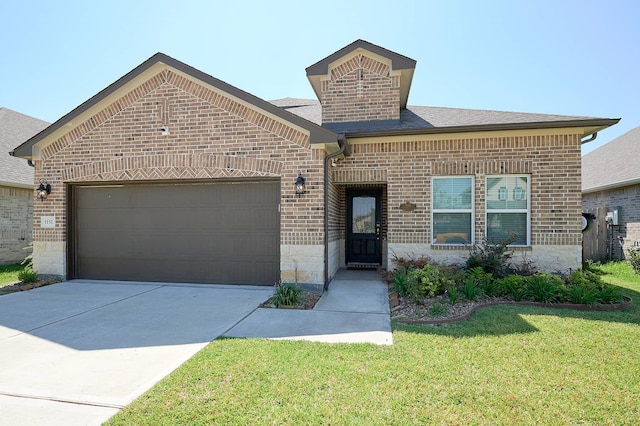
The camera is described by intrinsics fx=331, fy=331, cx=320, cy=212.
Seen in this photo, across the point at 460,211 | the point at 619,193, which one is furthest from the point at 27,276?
the point at 619,193

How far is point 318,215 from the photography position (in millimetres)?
7141

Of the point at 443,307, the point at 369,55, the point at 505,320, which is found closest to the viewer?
the point at 505,320

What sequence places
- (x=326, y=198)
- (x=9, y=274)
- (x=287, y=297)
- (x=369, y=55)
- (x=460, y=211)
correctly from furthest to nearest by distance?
(x=9, y=274)
(x=369, y=55)
(x=460, y=211)
(x=326, y=198)
(x=287, y=297)

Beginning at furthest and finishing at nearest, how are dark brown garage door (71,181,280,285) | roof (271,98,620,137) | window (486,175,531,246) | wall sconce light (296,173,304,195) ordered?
window (486,175,531,246)
dark brown garage door (71,181,280,285)
roof (271,98,620,137)
wall sconce light (296,173,304,195)

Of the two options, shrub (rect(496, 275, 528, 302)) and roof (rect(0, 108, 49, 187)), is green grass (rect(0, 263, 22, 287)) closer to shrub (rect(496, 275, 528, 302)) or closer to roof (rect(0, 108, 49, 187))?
roof (rect(0, 108, 49, 187))

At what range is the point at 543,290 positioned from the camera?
19.5ft

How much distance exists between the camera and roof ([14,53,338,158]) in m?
6.96

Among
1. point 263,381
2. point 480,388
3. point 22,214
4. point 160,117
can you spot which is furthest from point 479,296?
point 22,214

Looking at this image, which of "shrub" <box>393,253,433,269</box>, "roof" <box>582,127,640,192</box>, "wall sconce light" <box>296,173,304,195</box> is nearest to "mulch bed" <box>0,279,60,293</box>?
"wall sconce light" <box>296,173,304,195</box>

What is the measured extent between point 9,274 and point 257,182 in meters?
8.00

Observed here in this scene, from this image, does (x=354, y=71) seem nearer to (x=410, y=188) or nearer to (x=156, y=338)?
(x=410, y=188)

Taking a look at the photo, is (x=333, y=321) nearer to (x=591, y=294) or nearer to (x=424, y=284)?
(x=424, y=284)

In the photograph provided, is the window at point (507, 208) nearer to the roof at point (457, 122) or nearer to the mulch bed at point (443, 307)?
the roof at point (457, 122)

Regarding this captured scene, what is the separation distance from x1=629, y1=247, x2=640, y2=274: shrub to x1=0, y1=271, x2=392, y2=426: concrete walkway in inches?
317
